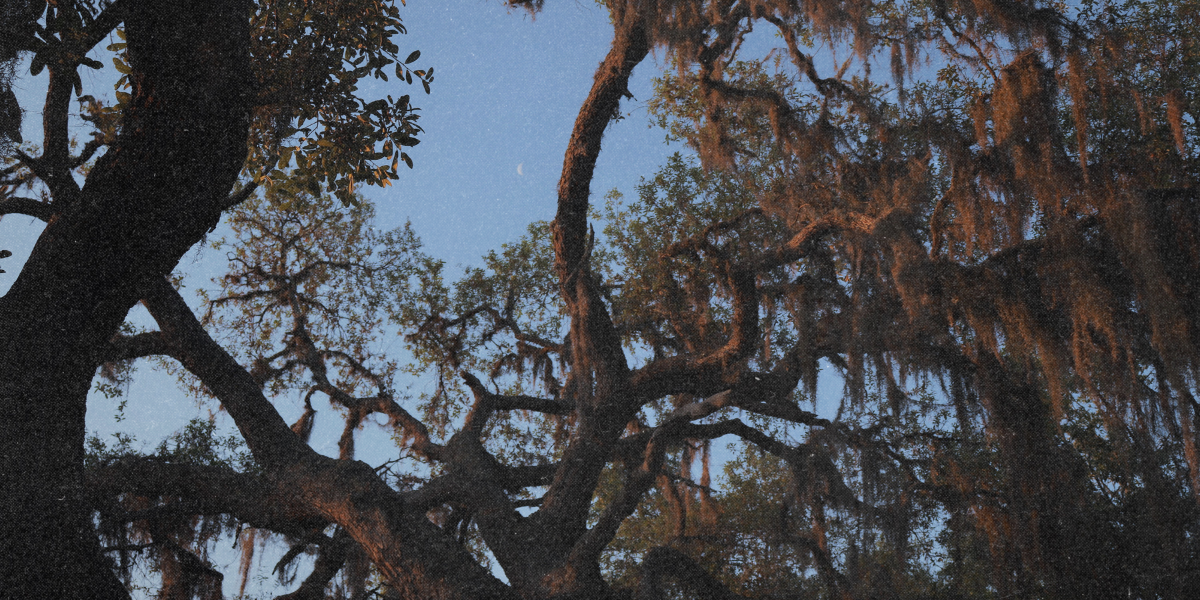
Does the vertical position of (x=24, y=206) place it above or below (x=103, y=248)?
above

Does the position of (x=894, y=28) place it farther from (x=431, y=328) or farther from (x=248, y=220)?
(x=248, y=220)

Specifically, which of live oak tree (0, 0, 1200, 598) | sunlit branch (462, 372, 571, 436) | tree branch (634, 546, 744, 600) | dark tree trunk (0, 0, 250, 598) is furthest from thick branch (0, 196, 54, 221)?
tree branch (634, 546, 744, 600)

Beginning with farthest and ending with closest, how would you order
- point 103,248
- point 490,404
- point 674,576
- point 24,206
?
point 490,404
point 674,576
point 24,206
point 103,248

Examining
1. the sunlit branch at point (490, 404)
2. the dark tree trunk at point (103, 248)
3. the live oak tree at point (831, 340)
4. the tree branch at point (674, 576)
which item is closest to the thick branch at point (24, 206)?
the live oak tree at point (831, 340)

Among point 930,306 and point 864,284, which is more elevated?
point 864,284

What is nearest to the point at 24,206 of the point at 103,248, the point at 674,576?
the point at 103,248

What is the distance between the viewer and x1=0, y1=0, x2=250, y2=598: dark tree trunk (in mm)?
3705

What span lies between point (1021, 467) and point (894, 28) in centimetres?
406

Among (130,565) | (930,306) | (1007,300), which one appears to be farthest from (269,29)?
(1007,300)

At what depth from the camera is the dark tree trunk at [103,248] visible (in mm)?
3705

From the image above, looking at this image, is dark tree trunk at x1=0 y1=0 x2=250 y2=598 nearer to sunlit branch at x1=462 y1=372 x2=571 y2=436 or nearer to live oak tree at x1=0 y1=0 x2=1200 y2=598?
live oak tree at x1=0 y1=0 x2=1200 y2=598

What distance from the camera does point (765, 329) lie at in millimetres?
7832

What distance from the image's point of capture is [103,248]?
3.90 metres

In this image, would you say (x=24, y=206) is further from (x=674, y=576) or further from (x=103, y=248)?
(x=674, y=576)
